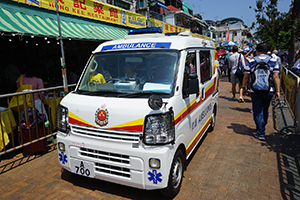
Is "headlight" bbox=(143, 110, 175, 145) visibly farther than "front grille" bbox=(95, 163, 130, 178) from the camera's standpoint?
No

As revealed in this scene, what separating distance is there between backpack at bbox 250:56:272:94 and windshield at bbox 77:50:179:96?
2.62m

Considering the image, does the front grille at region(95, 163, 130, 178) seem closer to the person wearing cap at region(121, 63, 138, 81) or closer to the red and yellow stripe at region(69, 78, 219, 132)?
the red and yellow stripe at region(69, 78, 219, 132)

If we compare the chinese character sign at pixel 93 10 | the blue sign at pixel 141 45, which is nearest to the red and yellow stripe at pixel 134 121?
the blue sign at pixel 141 45

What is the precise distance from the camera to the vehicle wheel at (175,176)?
308 cm

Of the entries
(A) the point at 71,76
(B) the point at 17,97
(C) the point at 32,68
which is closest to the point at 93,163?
(B) the point at 17,97

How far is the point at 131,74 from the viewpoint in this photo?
3566 millimetres

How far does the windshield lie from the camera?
335 cm

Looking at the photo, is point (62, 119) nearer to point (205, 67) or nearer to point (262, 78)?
point (205, 67)

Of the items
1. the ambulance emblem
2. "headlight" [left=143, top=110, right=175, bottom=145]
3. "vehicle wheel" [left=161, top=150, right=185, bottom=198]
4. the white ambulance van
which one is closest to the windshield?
the white ambulance van

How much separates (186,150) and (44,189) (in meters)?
2.40

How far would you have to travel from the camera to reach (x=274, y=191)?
345cm

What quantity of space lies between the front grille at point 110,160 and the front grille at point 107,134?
21 cm

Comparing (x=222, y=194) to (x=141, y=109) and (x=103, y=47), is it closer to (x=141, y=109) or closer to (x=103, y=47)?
(x=141, y=109)

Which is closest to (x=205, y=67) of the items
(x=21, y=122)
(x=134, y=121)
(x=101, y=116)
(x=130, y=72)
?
(x=130, y=72)
